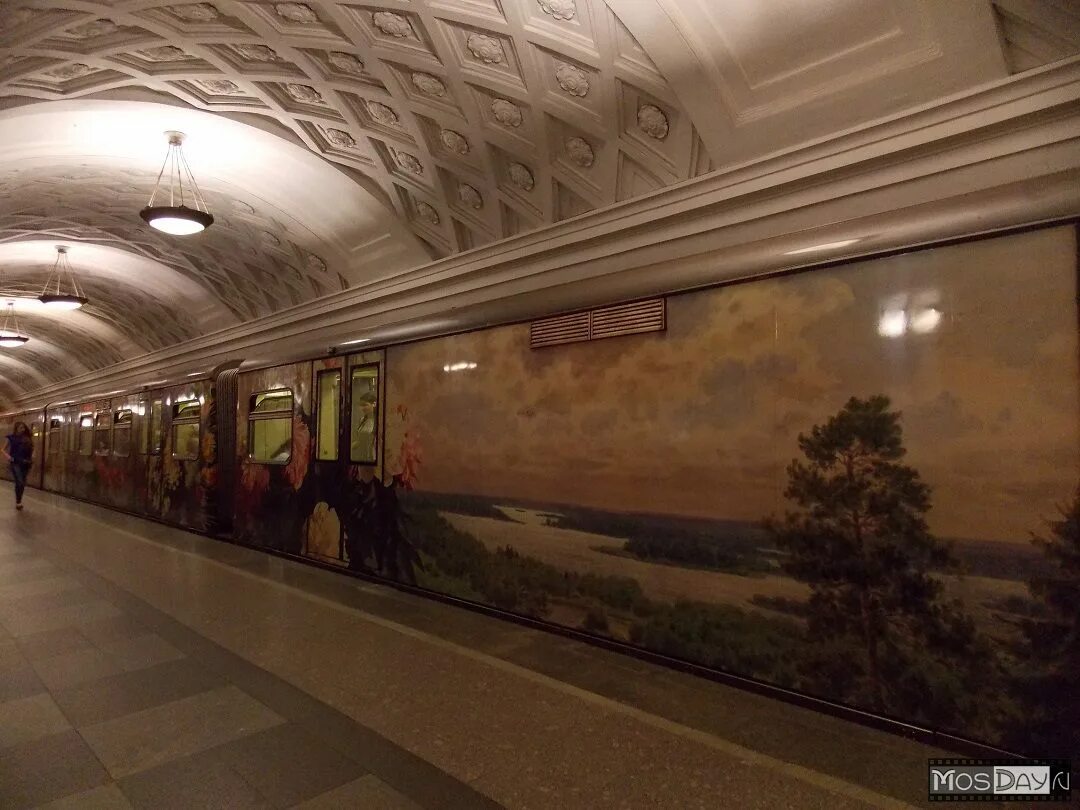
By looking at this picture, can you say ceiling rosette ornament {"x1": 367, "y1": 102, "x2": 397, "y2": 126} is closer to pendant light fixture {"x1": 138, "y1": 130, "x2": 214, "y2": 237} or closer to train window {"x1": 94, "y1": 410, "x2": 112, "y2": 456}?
pendant light fixture {"x1": 138, "y1": 130, "x2": 214, "y2": 237}

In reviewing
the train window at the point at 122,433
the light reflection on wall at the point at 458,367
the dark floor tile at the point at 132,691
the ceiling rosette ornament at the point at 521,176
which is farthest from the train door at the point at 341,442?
the train window at the point at 122,433

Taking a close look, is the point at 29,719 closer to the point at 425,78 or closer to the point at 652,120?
the point at 425,78

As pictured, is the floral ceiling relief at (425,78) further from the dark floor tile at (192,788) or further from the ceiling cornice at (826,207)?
the dark floor tile at (192,788)

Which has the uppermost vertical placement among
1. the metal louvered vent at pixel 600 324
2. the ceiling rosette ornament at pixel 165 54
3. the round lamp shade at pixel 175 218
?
the ceiling rosette ornament at pixel 165 54

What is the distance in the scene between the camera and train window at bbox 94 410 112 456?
42.4 feet

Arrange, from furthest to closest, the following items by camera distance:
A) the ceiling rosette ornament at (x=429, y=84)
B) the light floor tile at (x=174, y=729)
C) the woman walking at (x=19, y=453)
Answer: the woman walking at (x=19, y=453) → the ceiling rosette ornament at (x=429, y=84) → the light floor tile at (x=174, y=729)

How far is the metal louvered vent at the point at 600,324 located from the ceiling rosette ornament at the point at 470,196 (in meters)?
1.87

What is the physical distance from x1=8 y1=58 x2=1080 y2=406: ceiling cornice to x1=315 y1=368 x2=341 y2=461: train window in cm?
116

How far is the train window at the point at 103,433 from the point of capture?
42.4 ft

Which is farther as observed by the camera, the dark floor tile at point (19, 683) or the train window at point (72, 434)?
the train window at point (72, 434)

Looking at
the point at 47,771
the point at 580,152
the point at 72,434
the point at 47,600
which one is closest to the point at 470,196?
the point at 580,152

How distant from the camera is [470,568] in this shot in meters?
5.11

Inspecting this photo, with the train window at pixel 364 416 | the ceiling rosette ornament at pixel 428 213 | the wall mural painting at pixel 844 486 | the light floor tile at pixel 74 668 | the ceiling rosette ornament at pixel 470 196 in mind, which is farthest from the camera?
the ceiling rosette ornament at pixel 428 213

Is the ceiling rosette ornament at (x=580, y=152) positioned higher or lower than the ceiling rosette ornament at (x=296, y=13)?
lower
